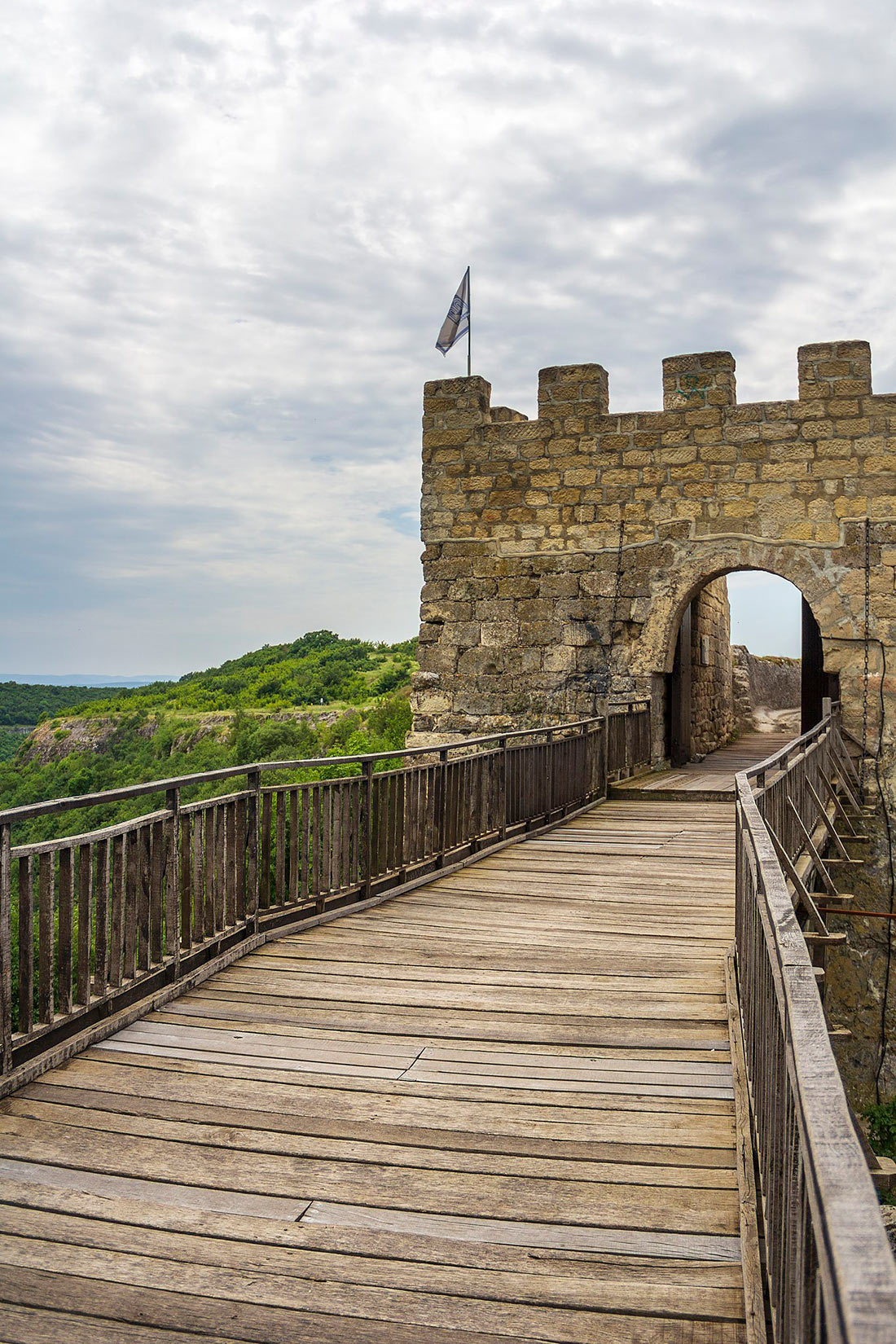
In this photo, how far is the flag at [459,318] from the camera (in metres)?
13.6


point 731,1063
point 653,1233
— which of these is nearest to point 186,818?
point 731,1063

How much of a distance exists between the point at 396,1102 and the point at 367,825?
309cm

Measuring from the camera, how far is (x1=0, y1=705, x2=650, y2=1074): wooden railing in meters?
3.82

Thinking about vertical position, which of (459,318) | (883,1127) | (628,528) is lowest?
(883,1127)

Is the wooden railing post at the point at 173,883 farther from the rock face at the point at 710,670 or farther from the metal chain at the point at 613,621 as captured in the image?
the rock face at the point at 710,670

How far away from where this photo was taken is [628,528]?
1268cm

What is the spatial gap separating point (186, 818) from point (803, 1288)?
3.75m

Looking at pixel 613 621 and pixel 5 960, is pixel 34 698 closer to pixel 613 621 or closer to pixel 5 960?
pixel 613 621

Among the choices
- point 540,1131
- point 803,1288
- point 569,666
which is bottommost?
point 540,1131

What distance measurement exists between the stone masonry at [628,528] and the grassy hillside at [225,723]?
11.7 metres

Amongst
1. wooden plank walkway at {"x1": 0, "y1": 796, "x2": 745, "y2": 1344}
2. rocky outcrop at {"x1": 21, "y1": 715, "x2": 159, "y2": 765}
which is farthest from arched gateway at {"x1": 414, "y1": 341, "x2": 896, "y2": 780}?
rocky outcrop at {"x1": 21, "y1": 715, "x2": 159, "y2": 765}

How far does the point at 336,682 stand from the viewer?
40.3m

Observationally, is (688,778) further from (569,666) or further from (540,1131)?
(540,1131)

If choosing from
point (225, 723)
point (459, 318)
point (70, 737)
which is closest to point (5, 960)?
point (459, 318)
